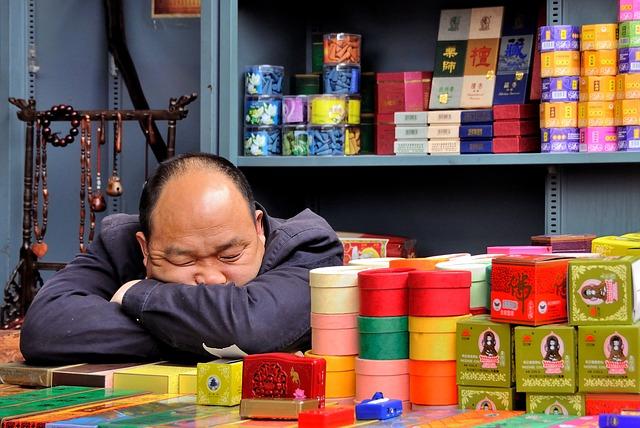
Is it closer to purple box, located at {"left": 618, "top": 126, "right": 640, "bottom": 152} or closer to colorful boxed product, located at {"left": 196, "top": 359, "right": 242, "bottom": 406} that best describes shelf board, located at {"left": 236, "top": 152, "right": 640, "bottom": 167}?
purple box, located at {"left": 618, "top": 126, "right": 640, "bottom": 152}

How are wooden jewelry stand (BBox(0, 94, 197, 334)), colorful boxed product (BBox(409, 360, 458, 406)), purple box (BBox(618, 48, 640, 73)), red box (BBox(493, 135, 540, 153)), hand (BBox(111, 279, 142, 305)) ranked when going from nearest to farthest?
1. colorful boxed product (BBox(409, 360, 458, 406))
2. hand (BBox(111, 279, 142, 305))
3. purple box (BBox(618, 48, 640, 73))
4. red box (BBox(493, 135, 540, 153))
5. wooden jewelry stand (BBox(0, 94, 197, 334))

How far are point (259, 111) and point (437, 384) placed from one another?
2.10 meters

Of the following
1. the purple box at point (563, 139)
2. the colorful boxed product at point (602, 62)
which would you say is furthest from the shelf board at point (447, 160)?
the colorful boxed product at point (602, 62)

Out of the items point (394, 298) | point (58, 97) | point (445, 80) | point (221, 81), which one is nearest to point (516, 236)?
point (445, 80)

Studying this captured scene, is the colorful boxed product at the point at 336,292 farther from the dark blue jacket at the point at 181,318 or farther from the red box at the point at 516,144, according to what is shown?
the red box at the point at 516,144

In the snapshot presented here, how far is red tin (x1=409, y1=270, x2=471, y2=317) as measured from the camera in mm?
1582

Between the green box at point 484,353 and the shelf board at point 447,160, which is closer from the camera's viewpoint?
the green box at point 484,353

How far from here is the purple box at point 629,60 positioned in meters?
3.13

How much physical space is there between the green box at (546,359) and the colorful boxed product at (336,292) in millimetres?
264

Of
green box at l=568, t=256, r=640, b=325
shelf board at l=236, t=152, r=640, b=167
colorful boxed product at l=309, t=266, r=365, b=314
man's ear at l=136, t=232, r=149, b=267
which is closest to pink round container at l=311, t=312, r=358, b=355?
colorful boxed product at l=309, t=266, r=365, b=314

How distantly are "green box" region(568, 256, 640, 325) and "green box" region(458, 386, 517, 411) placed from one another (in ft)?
0.42

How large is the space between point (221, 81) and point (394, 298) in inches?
79.5

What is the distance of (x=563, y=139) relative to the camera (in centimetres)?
322

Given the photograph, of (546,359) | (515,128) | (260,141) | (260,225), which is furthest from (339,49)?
(546,359)
